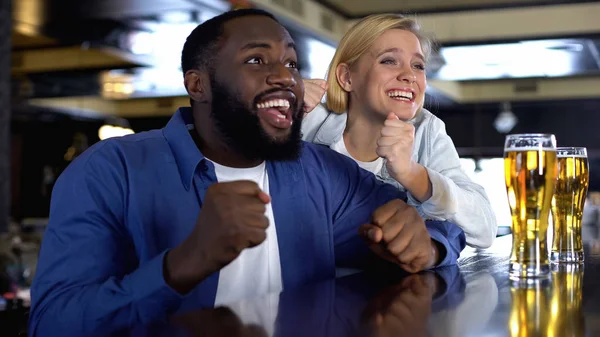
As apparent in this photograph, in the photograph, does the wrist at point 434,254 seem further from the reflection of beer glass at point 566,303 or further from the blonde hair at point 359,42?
the blonde hair at point 359,42

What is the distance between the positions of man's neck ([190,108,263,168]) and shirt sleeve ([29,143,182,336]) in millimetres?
226

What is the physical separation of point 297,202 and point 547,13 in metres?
6.52

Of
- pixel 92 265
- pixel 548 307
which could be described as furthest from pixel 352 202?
pixel 548 307

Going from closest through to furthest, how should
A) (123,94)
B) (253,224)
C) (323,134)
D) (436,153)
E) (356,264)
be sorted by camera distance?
(253,224) → (356,264) → (436,153) → (323,134) → (123,94)

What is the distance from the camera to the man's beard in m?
1.40

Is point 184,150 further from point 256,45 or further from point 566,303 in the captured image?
point 566,303

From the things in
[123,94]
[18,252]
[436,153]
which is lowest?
[18,252]

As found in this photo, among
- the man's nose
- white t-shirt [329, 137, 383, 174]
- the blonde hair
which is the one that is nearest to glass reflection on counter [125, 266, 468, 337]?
the man's nose

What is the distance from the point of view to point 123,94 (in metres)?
11.1

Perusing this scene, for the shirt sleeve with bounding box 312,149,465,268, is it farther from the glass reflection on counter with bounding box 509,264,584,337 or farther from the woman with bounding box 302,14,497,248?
the glass reflection on counter with bounding box 509,264,584,337

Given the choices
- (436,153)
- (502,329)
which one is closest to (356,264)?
(436,153)

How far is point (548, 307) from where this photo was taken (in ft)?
2.93

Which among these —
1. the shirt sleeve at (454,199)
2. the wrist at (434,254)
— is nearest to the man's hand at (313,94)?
the shirt sleeve at (454,199)

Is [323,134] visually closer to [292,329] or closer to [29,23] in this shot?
[292,329]
